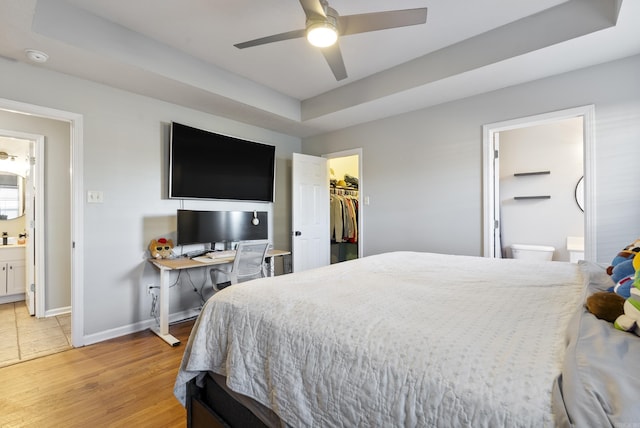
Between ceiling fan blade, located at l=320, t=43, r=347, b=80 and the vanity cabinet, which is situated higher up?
ceiling fan blade, located at l=320, t=43, r=347, b=80

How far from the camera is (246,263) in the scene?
2.94m

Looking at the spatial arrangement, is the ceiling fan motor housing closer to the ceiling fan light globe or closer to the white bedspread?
the ceiling fan light globe

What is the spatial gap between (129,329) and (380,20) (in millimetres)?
3346

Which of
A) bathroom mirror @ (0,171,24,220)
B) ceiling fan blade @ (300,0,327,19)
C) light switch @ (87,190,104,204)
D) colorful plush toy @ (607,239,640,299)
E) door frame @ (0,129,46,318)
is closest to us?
colorful plush toy @ (607,239,640,299)

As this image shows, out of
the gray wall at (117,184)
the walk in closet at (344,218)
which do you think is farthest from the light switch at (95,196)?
the walk in closet at (344,218)

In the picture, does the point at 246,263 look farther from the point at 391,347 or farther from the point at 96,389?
the point at 391,347

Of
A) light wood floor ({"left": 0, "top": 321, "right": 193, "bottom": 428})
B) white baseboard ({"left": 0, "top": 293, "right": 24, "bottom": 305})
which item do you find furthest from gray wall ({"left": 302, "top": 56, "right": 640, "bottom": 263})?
white baseboard ({"left": 0, "top": 293, "right": 24, "bottom": 305})

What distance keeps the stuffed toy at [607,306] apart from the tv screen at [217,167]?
3.25 m

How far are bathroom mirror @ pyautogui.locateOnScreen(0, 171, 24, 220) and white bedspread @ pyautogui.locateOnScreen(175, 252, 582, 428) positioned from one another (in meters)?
4.48

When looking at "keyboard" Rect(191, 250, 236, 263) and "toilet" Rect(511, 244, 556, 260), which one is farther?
"toilet" Rect(511, 244, 556, 260)

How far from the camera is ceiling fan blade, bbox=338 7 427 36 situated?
1.70 m

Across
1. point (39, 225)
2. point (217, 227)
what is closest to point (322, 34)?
point (217, 227)

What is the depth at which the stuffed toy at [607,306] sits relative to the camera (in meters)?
0.86

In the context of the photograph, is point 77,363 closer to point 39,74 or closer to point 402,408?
point 39,74
